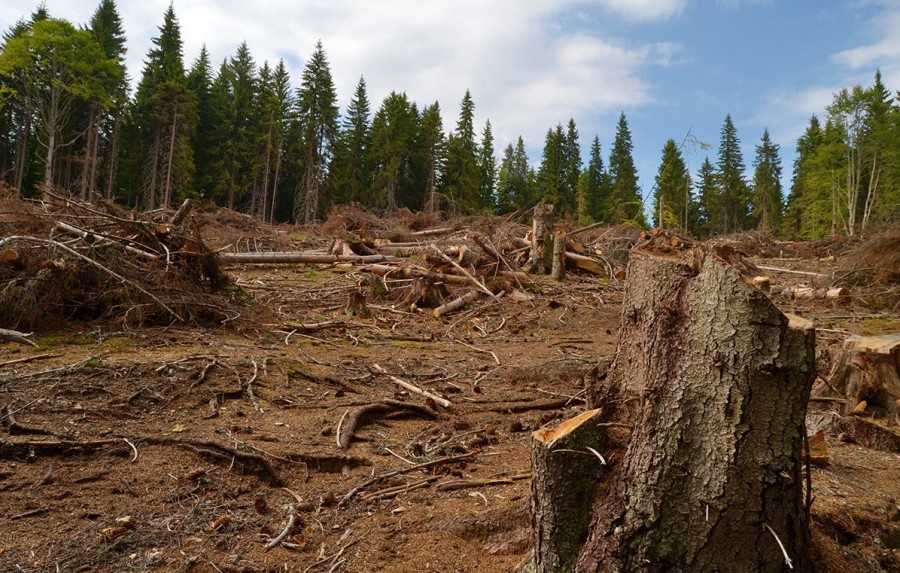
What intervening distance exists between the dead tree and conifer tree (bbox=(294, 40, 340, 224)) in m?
41.9

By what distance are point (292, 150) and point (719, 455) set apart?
4465 cm

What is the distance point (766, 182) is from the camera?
50812 millimetres

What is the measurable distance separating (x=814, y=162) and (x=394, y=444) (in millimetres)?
43746

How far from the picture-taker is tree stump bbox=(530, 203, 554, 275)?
1284 centimetres

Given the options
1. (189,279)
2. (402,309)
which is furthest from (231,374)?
(402,309)

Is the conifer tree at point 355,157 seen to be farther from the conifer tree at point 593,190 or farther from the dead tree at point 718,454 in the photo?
the dead tree at point 718,454

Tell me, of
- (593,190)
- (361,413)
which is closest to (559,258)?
(361,413)

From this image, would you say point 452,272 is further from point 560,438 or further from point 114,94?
point 114,94

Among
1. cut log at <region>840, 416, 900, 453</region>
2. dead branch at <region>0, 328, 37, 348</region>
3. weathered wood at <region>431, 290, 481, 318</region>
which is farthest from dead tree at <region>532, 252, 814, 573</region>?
weathered wood at <region>431, 290, 481, 318</region>

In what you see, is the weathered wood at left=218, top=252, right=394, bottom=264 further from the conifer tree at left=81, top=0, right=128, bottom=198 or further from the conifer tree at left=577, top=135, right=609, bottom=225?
the conifer tree at left=577, top=135, right=609, bottom=225

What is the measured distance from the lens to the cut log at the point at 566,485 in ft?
6.24

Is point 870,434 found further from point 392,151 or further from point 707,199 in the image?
point 707,199

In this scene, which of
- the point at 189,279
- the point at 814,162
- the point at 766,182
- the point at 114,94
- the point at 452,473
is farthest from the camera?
the point at 766,182

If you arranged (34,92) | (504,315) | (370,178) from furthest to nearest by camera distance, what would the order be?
(370,178) → (34,92) → (504,315)
